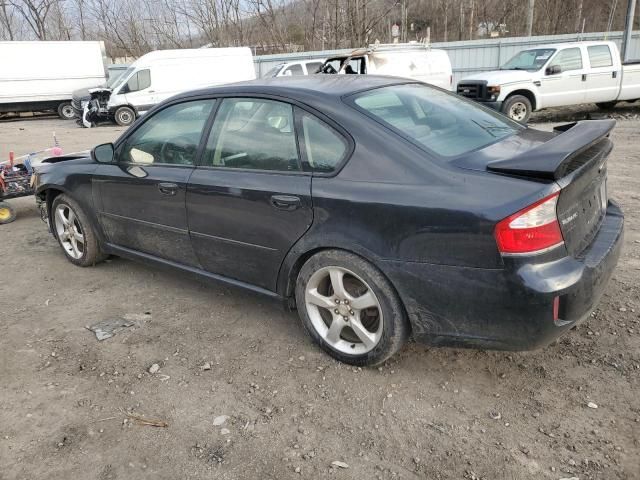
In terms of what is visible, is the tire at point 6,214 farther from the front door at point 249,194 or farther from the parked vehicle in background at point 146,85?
the parked vehicle in background at point 146,85

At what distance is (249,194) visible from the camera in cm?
318

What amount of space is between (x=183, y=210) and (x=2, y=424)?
1.64 m

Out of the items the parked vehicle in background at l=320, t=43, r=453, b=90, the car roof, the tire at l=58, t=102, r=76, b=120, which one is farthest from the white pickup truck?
the tire at l=58, t=102, r=76, b=120

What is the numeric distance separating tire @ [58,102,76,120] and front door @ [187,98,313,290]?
22023 millimetres

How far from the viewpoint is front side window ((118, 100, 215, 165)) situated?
3613 mm

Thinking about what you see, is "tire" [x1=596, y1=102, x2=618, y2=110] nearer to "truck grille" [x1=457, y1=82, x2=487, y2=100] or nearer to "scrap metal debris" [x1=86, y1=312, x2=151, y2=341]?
"truck grille" [x1=457, y1=82, x2=487, y2=100]

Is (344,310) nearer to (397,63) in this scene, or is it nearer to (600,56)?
(600,56)

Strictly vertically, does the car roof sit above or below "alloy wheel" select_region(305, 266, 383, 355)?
above

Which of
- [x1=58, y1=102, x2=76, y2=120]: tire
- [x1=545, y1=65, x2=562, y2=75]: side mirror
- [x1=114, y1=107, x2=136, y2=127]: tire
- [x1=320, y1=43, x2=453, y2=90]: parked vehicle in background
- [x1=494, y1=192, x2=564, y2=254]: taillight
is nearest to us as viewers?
[x1=494, y1=192, x2=564, y2=254]: taillight

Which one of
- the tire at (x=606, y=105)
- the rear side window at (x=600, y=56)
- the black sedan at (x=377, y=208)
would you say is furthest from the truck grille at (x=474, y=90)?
the black sedan at (x=377, y=208)

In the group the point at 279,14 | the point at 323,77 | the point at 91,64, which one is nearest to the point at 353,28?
the point at 279,14

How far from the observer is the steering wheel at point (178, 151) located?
11.9 ft

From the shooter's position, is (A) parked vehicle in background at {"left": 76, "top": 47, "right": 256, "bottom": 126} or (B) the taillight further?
(A) parked vehicle in background at {"left": 76, "top": 47, "right": 256, "bottom": 126}

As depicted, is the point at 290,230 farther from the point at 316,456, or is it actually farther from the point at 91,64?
the point at 91,64
